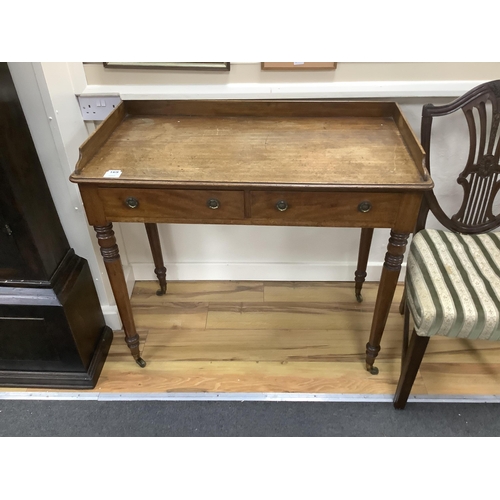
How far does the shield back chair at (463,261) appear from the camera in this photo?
3.75 ft

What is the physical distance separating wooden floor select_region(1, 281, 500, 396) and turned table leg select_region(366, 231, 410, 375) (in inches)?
5.5

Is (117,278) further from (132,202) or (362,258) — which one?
(362,258)

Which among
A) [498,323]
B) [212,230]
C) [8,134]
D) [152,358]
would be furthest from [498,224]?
[8,134]

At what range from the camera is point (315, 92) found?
4.57 ft

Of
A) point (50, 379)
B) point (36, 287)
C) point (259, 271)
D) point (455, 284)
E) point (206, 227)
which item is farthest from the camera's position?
point (259, 271)

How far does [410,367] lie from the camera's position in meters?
1.30

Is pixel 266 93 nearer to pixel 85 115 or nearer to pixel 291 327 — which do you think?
pixel 85 115

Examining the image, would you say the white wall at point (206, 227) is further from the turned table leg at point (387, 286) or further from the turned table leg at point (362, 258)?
the turned table leg at point (387, 286)

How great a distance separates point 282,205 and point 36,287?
2.72 feet

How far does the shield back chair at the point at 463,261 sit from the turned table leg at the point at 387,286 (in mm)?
66

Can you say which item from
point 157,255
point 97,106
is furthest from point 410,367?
point 97,106

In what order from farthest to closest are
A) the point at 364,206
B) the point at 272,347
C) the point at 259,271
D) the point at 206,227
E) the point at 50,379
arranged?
the point at 259,271 → the point at 206,227 → the point at 272,347 → the point at 50,379 → the point at 364,206

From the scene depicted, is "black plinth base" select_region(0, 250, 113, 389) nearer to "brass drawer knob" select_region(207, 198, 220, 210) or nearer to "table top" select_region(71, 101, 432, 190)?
"table top" select_region(71, 101, 432, 190)
